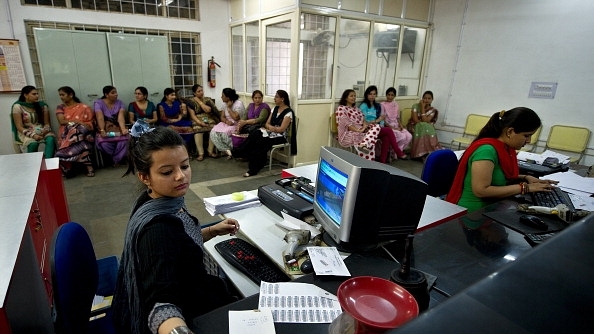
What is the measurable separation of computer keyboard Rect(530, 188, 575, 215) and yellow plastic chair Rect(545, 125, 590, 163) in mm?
2888

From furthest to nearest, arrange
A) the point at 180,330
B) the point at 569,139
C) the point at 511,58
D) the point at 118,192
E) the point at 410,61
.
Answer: the point at 410,61, the point at 511,58, the point at 569,139, the point at 118,192, the point at 180,330

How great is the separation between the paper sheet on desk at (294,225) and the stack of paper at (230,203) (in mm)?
272

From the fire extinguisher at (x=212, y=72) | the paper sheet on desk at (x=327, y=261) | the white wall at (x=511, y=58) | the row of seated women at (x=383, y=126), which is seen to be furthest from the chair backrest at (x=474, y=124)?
the paper sheet on desk at (x=327, y=261)

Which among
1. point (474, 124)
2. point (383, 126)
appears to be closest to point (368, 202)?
point (383, 126)

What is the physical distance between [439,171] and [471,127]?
346 cm

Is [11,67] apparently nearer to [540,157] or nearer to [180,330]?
[180,330]

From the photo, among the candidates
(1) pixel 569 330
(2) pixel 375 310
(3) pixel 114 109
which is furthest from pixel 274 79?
(1) pixel 569 330

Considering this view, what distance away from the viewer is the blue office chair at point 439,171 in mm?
2354

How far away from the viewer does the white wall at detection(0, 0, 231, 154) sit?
4359 mm

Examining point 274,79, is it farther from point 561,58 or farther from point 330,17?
point 561,58

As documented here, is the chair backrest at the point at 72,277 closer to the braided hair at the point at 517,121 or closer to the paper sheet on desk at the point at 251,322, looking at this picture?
the paper sheet on desk at the point at 251,322

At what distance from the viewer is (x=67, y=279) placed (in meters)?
1.01

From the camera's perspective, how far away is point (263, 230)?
5.11 ft

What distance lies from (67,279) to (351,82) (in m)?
4.80
